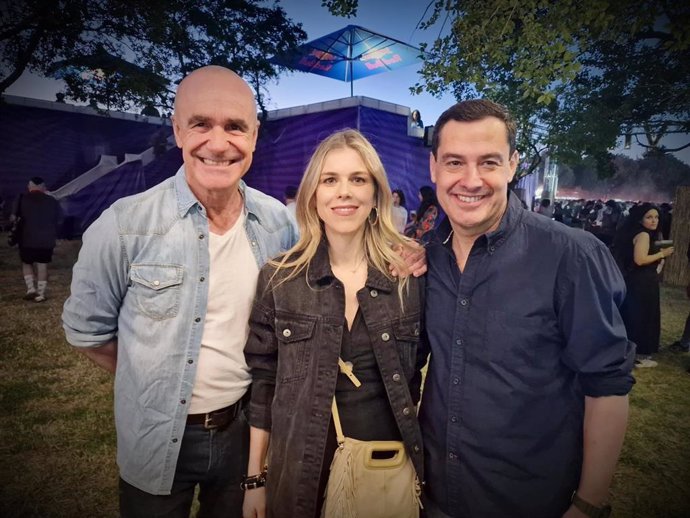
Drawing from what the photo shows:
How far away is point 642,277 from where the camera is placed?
6.09 m

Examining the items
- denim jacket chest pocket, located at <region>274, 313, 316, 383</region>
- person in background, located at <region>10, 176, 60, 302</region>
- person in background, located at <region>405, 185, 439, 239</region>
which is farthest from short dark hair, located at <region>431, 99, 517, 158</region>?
person in background, located at <region>10, 176, 60, 302</region>

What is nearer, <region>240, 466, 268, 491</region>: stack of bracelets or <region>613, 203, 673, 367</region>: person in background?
<region>240, 466, 268, 491</region>: stack of bracelets

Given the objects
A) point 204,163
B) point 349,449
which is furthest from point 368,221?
point 349,449

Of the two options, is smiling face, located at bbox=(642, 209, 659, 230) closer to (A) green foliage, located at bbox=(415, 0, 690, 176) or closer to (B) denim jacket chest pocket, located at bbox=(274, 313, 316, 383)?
(A) green foliage, located at bbox=(415, 0, 690, 176)

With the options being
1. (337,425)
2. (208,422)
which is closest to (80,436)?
(208,422)

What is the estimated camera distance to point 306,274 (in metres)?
2.04

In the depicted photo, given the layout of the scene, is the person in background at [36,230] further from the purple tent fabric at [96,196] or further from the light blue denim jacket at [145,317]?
the light blue denim jacket at [145,317]

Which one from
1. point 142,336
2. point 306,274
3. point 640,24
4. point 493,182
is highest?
point 640,24

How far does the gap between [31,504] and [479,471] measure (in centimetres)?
375

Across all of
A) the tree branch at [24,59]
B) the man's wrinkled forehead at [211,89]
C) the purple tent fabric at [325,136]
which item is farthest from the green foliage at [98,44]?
the man's wrinkled forehead at [211,89]

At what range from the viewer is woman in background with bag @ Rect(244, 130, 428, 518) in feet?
5.61

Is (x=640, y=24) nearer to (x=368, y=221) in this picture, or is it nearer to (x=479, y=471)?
(x=368, y=221)

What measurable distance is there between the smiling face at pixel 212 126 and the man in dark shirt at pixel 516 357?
1105 mm

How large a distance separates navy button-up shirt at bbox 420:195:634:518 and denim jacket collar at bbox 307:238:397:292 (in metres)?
0.41
